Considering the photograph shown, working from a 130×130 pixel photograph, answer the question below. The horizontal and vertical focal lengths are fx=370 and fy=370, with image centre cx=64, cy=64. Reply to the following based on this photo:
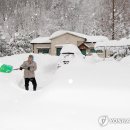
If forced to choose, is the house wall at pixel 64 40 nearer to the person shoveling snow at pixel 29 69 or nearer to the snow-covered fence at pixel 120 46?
the snow-covered fence at pixel 120 46

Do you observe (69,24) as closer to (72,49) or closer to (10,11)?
(10,11)

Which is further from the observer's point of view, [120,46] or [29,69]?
[120,46]

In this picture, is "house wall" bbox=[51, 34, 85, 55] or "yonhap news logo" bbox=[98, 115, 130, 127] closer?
"yonhap news logo" bbox=[98, 115, 130, 127]

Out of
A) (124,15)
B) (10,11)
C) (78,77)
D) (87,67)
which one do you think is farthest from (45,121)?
(10,11)

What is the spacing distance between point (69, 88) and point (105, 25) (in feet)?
164

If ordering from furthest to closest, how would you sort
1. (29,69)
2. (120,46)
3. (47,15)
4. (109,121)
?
(47,15)
(120,46)
(29,69)
(109,121)

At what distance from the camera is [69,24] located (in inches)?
3834

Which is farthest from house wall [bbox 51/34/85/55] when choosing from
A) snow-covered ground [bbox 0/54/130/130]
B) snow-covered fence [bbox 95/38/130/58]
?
snow-covered ground [bbox 0/54/130/130]

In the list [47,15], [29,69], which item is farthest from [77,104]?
A: [47,15]

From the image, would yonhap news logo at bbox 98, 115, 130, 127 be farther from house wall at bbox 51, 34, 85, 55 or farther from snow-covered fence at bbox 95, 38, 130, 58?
house wall at bbox 51, 34, 85, 55

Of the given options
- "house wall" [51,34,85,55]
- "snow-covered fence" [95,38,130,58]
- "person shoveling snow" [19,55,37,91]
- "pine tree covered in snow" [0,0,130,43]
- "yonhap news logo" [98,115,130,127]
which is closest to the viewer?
"yonhap news logo" [98,115,130,127]

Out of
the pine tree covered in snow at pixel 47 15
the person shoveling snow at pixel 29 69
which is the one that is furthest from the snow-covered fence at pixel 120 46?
the pine tree covered in snow at pixel 47 15

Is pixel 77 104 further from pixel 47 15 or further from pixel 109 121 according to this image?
pixel 47 15

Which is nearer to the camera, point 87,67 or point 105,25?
point 87,67
